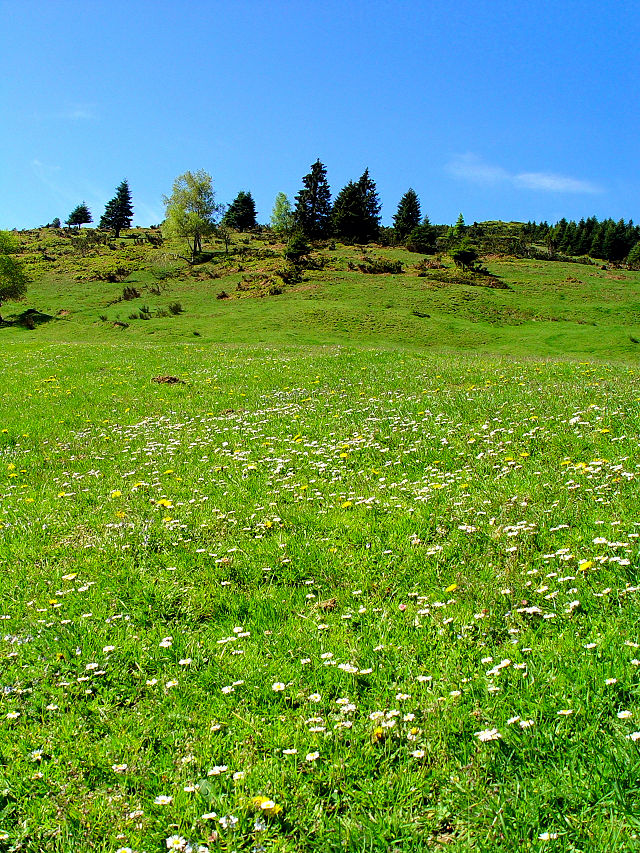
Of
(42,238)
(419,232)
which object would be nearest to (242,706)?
(419,232)

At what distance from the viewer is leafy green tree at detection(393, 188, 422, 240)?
96.8 meters

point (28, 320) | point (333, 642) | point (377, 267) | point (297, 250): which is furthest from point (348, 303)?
point (333, 642)

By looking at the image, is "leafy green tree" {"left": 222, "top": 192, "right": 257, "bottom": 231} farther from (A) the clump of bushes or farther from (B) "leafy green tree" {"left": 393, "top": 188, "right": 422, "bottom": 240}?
(A) the clump of bushes

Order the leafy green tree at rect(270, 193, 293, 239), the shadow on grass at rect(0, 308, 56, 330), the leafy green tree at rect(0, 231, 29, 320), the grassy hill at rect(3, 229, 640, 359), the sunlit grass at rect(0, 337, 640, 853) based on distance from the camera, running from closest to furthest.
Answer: the sunlit grass at rect(0, 337, 640, 853) < the grassy hill at rect(3, 229, 640, 359) < the shadow on grass at rect(0, 308, 56, 330) < the leafy green tree at rect(0, 231, 29, 320) < the leafy green tree at rect(270, 193, 293, 239)

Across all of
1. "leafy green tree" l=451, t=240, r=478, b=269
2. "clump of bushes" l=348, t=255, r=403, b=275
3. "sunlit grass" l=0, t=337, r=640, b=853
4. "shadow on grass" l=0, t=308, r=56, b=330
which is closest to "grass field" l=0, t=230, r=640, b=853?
"sunlit grass" l=0, t=337, r=640, b=853

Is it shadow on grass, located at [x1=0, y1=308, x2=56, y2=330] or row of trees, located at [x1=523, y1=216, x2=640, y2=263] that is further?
row of trees, located at [x1=523, y1=216, x2=640, y2=263]

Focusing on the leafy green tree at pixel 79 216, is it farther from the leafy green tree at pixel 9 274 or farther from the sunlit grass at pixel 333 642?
the sunlit grass at pixel 333 642

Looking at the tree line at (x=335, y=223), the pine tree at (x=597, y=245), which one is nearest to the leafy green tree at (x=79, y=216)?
the tree line at (x=335, y=223)

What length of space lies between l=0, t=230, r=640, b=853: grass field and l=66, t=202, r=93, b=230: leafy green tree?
132888 millimetres

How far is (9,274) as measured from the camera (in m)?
50.2

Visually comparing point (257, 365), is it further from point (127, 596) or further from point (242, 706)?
point (242, 706)

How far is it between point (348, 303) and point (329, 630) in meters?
42.0

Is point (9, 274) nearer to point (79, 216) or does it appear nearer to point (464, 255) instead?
point (464, 255)

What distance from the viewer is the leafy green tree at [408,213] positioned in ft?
317
